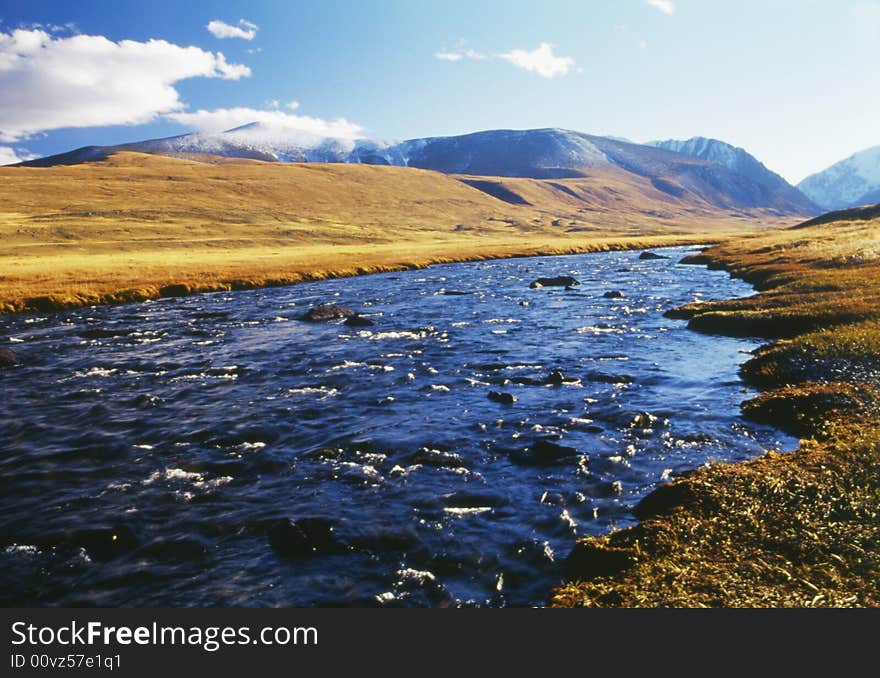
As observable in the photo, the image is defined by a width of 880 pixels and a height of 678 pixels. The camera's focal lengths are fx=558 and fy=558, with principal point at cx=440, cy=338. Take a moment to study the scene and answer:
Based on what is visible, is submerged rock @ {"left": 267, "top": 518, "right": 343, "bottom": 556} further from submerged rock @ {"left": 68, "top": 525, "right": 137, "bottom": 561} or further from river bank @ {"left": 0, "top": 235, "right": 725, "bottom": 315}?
river bank @ {"left": 0, "top": 235, "right": 725, "bottom": 315}

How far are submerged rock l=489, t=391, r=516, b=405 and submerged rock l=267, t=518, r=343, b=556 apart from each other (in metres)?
11.1

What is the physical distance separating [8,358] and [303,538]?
88.9ft

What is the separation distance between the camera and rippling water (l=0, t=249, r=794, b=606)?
38.5 feet

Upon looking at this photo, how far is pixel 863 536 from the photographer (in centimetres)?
1053

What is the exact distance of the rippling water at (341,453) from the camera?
1175 centimetres

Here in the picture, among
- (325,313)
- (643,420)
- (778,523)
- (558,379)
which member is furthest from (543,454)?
(325,313)

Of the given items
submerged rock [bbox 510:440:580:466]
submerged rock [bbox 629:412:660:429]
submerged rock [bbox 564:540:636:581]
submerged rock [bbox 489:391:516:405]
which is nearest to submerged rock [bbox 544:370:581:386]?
submerged rock [bbox 489:391:516:405]

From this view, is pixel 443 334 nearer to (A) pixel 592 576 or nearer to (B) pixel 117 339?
(B) pixel 117 339

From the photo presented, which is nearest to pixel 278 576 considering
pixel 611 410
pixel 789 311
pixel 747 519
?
pixel 747 519

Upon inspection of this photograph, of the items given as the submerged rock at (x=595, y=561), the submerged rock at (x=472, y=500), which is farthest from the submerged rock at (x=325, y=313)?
the submerged rock at (x=595, y=561)

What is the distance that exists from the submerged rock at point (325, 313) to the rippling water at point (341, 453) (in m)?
5.92

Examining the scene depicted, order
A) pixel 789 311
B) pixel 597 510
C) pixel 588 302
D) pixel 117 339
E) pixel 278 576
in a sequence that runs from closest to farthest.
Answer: pixel 278 576, pixel 597 510, pixel 789 311, pixel 117 339, pixel 588 302

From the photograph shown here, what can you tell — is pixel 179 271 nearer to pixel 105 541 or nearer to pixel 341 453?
pixel 341 453

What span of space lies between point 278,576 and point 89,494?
7446mm
